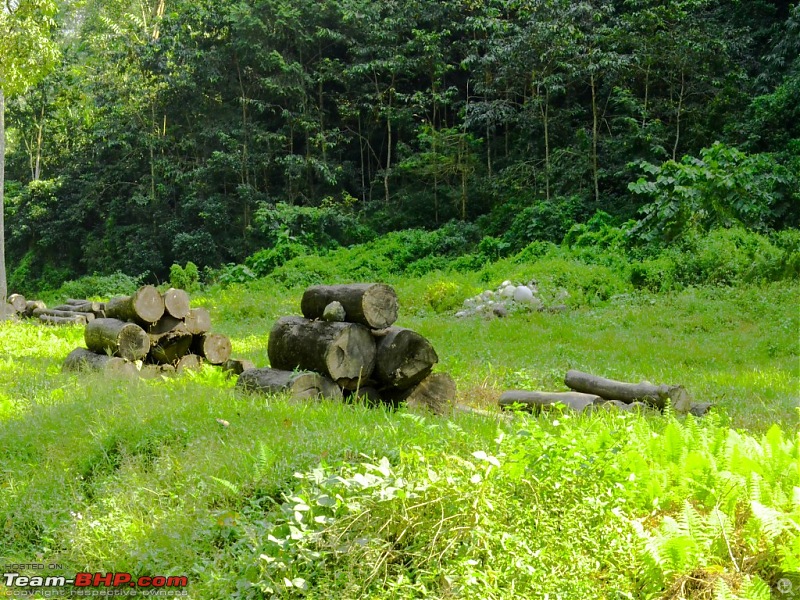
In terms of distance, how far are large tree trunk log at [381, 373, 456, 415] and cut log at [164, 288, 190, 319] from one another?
379 cm

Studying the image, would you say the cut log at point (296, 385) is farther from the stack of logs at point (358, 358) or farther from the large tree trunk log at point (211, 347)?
the large tree trunk log at point (211, 347)

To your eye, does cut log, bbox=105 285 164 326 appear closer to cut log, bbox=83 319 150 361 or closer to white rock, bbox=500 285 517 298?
cut log, bbox=83 319 150 361

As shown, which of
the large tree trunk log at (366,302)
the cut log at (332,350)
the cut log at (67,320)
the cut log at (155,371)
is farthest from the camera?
the cut log at (67,320)

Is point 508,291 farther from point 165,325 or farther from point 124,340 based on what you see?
point 124,340

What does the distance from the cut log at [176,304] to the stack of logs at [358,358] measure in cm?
276

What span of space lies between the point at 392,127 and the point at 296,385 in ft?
81.3

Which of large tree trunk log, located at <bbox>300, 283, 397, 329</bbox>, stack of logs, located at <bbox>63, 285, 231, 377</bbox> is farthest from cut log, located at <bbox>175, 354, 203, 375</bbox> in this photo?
large tree trunk log, located at <bbox>300, 283, 397, 329</bbox>

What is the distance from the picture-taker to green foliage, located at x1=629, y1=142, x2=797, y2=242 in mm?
16203

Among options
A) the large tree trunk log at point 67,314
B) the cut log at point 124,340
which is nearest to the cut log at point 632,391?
the cut log at point 124,340

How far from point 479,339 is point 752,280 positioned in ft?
18.5

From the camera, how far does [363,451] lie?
14.0 feet

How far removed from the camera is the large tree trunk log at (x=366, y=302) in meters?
6.68

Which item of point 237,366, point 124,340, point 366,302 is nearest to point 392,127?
point 124,340

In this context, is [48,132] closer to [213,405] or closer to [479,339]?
[479,339]
